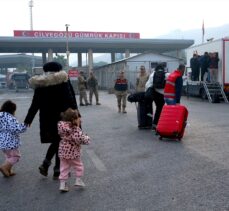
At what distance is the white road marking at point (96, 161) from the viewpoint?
7230mm

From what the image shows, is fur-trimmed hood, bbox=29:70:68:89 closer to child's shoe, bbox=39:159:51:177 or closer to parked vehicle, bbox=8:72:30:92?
child's shoe, bbox=39:159:51:177

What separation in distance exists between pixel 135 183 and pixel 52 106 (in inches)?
66.8

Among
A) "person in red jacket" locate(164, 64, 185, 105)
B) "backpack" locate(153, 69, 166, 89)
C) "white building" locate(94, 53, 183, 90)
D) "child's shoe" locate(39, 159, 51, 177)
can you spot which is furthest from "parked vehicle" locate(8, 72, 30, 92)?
"child's shoe" locate(39, 159, 51, 177)

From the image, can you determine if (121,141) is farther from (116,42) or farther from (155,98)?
(116,42)

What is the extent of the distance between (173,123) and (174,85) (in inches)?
52.5

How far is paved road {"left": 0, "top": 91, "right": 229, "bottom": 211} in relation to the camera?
5.24m

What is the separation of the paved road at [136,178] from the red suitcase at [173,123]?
0.66 ft

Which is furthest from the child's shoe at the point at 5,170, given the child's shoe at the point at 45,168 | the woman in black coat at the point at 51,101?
the woman in black coat at the point at 51,101

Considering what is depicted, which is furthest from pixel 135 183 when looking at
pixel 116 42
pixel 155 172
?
pixel 116 42

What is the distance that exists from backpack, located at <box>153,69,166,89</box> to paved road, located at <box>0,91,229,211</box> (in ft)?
4.67

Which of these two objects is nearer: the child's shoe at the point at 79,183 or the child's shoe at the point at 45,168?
the child's shoe at the point at 79,183

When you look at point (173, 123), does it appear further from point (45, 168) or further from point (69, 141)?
point (69, 141)

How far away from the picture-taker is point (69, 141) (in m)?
5.90

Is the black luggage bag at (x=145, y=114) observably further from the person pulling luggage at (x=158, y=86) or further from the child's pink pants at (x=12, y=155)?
the child's pink pants at (x=12, y=155)
